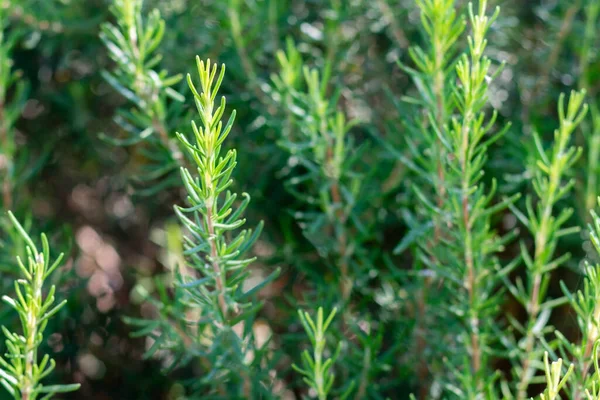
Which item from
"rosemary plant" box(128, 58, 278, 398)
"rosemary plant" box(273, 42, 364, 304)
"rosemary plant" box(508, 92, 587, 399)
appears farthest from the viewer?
"rosemary plant" box(273, 42, 364, 304)

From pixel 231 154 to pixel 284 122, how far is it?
0.33 metres

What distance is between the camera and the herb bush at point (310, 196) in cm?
64

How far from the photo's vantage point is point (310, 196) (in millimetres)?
830

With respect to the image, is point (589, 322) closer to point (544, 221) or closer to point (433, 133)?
point (544, 221)

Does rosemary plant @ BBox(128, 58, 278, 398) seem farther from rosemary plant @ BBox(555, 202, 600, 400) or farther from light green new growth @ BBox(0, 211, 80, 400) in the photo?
rosemary plant @ BBox(555, 202, 600, 400)

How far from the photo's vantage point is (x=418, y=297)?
0.79 metres

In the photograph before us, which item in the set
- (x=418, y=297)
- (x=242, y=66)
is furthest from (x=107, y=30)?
(x=418, y=297)

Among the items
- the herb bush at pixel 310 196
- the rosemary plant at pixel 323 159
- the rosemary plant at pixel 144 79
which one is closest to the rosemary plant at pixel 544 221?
the herb bush at pixel 310 196

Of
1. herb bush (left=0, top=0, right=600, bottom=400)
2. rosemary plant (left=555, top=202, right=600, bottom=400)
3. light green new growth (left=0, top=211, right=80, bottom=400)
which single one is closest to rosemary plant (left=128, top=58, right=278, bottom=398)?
herb bush (left=0, top=0, right=600, bottom=400)

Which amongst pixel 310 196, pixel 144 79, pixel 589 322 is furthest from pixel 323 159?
pixel 589 322

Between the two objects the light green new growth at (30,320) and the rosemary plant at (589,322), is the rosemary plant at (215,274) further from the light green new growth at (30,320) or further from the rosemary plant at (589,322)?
the rosemary plant at (589,322)

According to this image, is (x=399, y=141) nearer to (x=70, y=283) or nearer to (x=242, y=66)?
(x=242, y=66)

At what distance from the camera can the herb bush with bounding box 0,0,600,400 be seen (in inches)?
25.3

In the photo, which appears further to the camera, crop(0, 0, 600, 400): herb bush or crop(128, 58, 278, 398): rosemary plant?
crop(0, 0, 600, 400): herb bush
